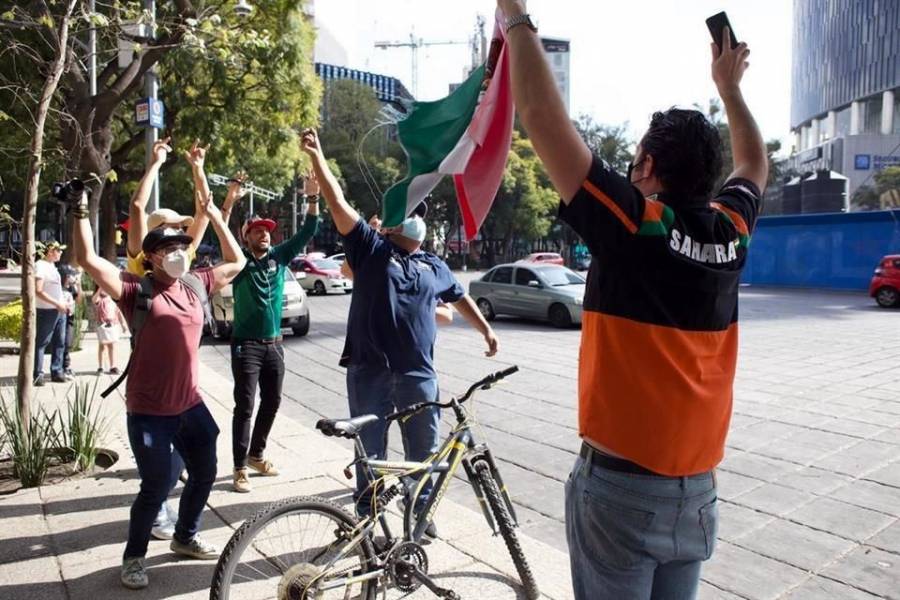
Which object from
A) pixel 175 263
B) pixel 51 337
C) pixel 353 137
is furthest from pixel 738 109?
pixel 353 137

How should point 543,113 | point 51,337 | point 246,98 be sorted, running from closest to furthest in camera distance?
point 543,113 → point 51,337 → point 246,98

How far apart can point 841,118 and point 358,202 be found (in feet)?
235

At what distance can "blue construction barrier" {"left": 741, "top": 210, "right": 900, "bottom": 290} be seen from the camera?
25.1 m

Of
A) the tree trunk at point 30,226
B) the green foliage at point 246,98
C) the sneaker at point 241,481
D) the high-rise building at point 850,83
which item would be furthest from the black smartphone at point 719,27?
the high-rise building at point 850,83

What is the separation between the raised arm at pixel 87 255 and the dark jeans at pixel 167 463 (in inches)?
25.7

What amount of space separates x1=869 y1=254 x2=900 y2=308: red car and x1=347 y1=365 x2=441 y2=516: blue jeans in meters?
19.6

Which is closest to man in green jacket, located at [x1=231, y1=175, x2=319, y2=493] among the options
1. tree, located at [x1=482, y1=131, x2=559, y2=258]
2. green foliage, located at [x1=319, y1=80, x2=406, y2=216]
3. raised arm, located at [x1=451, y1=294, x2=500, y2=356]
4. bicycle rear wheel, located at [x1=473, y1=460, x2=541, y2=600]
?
raised arm, located at [x1=451, y1=294, x2=500, y2=356]

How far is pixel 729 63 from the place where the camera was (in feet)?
7.46

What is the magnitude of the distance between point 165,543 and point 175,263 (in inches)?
62.6

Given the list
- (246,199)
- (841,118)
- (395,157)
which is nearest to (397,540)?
(246,199)

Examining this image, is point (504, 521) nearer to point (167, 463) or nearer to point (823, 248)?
point (167, 463)

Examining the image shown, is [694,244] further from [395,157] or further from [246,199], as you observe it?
[395,157]

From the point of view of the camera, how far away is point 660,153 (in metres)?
1.81

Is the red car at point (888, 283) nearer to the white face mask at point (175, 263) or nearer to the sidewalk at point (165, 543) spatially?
the sidewalk at point (165, 543)
